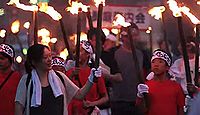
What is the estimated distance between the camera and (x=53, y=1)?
10.6 meters

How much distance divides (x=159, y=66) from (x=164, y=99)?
0.38 m

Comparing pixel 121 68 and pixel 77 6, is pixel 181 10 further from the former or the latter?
pixel 121 68

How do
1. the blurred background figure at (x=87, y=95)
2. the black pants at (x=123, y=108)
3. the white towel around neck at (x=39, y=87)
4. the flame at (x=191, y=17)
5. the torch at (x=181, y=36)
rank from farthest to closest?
1. the black pants at (x=123, y=108)
2. the blurred background figure at (x=87, y=95)
3. the flame at (x=191, y=17)
4. the torch at (x=181, y=36)
5. the white towel around neck at (x=39, y=87)

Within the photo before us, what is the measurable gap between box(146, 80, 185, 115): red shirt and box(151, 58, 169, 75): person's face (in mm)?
148

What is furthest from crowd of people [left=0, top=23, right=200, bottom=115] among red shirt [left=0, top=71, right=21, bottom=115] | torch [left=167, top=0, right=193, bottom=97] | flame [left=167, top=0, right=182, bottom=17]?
flame [left=167, top=0, right=182, bottom=17]

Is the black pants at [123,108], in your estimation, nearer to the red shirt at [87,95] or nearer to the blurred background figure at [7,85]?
the red shirt at [87,95]

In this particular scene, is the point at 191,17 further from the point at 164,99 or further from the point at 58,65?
the point at 58,65

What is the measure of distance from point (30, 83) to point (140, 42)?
473cm

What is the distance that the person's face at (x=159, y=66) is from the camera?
6340 millimetres

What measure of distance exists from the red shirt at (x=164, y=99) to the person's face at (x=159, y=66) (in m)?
0.15

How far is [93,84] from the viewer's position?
6.34 meters

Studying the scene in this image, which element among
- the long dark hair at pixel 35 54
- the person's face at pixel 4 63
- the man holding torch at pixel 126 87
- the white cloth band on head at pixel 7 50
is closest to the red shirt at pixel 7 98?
the person's face at pixel 4 63

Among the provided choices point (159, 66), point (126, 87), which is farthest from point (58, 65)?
point (159, 66)

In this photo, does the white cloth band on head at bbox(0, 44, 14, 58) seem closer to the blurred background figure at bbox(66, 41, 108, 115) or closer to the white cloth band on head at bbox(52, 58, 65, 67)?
the blurred background figure at bbox(66, 41, 108, 115)
